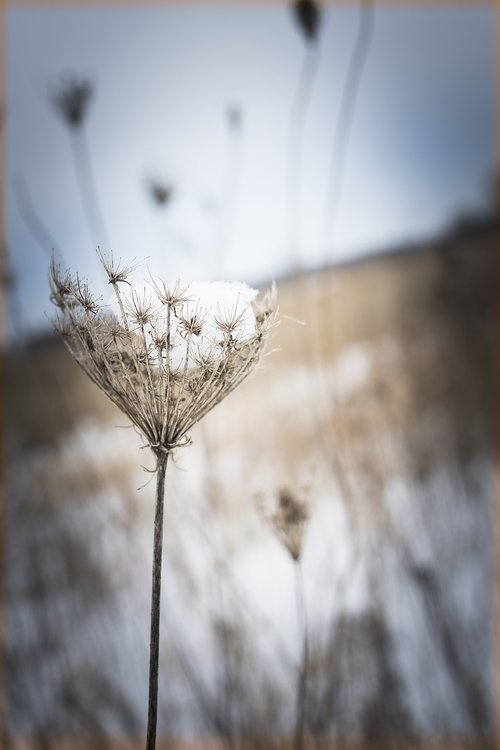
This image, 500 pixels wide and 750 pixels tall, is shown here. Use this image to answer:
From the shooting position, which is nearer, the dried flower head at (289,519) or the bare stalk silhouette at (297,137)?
the dried flower head at (289,519)

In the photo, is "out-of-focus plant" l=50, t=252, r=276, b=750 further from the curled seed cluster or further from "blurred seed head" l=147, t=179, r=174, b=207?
"blurred seed head" l=147, t=179, r=174, b=207

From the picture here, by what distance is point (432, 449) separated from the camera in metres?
1.88

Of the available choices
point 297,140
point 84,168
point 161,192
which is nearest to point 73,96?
point 161,192

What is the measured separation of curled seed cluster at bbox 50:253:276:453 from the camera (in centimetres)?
44

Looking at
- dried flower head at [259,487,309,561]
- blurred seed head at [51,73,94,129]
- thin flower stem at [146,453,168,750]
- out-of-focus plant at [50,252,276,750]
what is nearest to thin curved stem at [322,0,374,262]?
blurred seed head at [51,73,94,129]

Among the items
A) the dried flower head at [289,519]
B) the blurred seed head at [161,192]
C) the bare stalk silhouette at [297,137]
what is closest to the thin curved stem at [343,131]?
the bare stalk silhouette at [297,137]

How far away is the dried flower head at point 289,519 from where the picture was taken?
65 cm

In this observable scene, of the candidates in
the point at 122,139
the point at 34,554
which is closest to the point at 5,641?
the point at 34,554

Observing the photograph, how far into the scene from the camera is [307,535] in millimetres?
1601

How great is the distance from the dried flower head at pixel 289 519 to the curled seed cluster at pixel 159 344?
25 centimetres

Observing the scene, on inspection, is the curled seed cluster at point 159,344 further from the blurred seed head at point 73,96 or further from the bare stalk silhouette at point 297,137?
the bare stalk silhouette at point 297,137

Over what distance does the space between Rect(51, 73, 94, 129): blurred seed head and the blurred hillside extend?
737 millimetres

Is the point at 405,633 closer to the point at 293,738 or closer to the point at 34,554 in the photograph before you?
the point at 293,738

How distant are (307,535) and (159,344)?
124 centimetres
